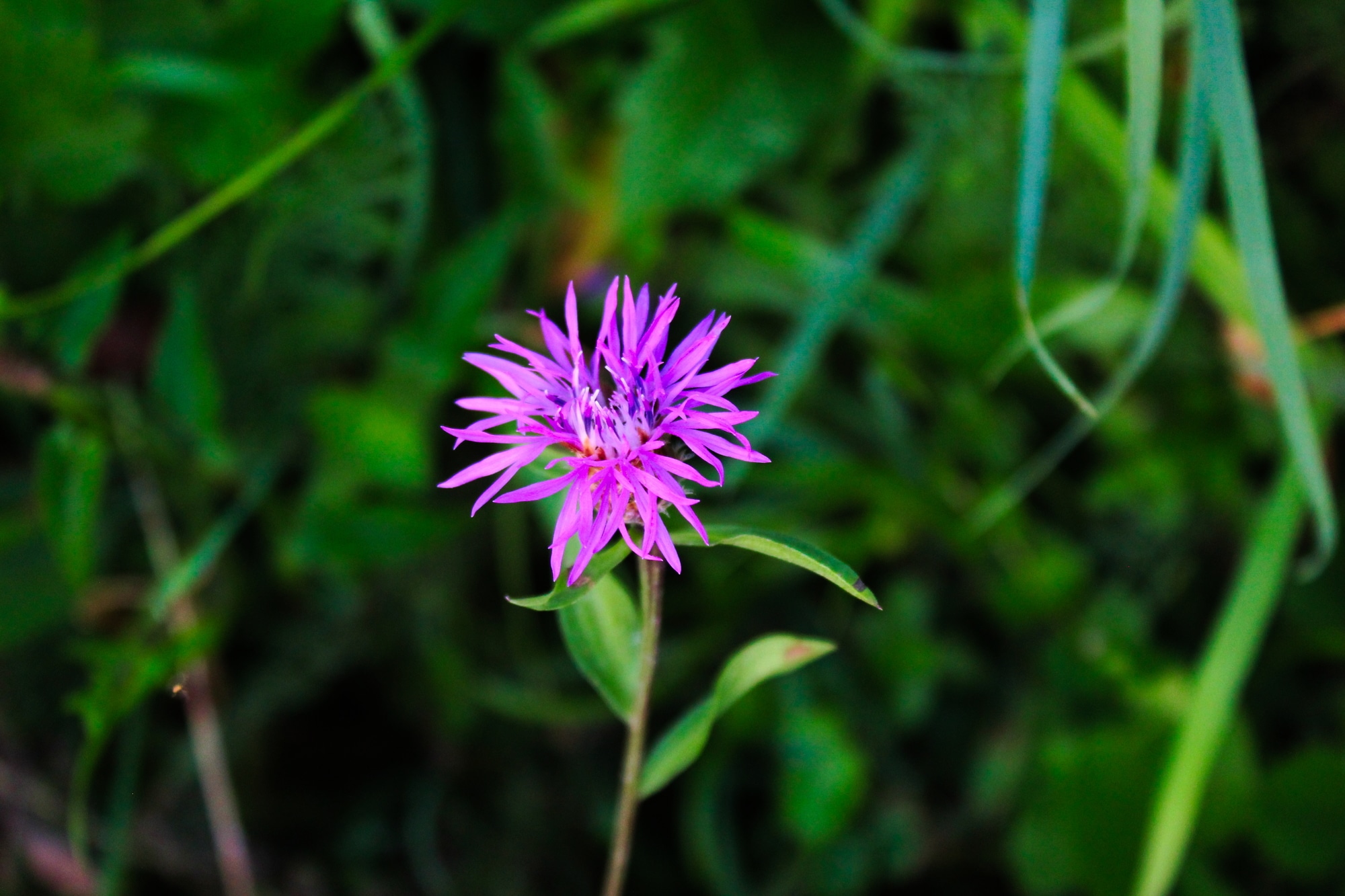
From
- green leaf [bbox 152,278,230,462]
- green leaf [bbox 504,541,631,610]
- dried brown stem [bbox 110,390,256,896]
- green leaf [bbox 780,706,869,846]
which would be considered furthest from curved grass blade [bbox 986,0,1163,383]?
dried brown stem [bbox 110,390,256,896]

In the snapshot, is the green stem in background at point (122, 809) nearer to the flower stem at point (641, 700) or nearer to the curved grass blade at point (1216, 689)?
the flower stem at point (641, 700)

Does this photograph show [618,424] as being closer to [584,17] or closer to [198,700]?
[584,17]

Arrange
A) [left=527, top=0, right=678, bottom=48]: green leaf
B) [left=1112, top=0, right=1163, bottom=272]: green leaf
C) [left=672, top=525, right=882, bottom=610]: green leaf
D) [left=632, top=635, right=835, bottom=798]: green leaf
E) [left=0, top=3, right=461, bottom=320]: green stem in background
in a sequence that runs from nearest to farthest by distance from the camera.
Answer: [left=672, top=525, right=882, bottom=610]: green leaf → [left=632, top=635, right=835, bottom=798]: green leaf → [left=1112, top=0, right=1163, bottom=272]: green leaf → [left=0, top=3, right=461, bottom=320]: green stem in background → [left=527, top=0, right=678, bottom=48]: green leaf

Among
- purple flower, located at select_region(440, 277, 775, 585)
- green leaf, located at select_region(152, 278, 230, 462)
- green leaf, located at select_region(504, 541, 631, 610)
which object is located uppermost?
green leaf, located at select_region(152, 278, 230, 462)

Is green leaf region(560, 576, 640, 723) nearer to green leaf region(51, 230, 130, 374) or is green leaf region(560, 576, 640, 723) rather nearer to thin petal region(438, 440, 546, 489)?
thin petal region(438, 440, 546, 489)

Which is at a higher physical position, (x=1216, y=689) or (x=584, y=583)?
(x=584, y=583)

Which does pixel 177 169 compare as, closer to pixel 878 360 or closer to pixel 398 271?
pixel 398 271

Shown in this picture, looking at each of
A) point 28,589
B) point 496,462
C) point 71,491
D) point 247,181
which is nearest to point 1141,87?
point 496,462
